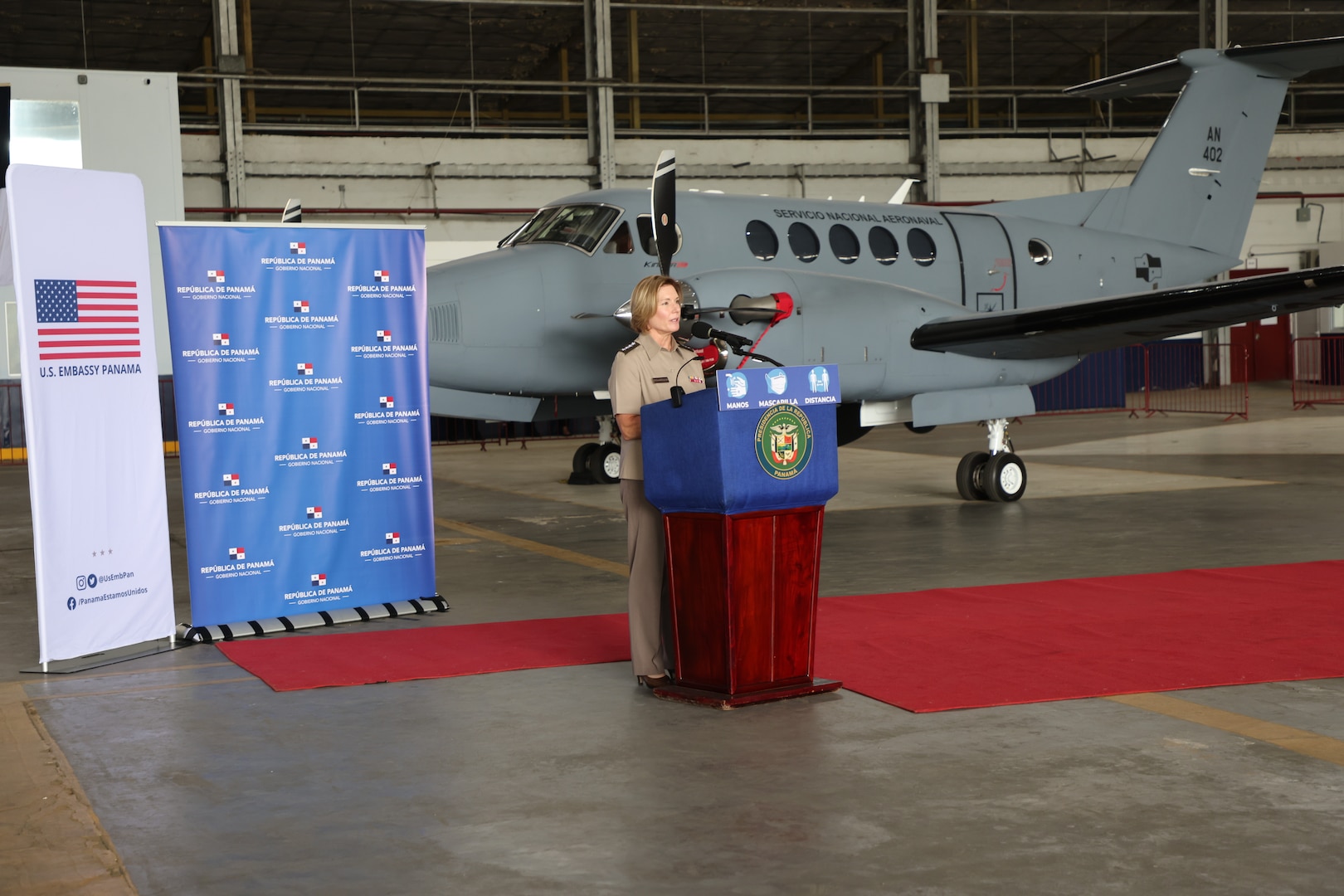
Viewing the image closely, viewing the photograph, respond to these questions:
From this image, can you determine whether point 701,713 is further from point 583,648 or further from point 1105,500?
point 1105,500

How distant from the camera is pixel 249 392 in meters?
7.03

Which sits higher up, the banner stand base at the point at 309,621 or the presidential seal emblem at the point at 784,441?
the presidential seal emblem at the point at 784,441

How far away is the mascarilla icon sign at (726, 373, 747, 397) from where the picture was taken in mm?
4926

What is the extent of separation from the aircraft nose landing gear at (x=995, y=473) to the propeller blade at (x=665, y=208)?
5.08 meters

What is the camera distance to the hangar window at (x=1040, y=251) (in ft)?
49.3

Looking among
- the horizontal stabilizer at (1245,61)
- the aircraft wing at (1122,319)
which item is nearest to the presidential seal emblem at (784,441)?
the aircraft wing at (1122,319)

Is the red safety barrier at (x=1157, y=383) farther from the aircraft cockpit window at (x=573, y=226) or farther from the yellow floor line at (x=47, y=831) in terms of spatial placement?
the yellow floor line at (x=47, y=831)

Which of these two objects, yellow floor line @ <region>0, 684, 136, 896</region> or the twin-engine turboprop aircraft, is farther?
the twin-engine turboprop aircraft

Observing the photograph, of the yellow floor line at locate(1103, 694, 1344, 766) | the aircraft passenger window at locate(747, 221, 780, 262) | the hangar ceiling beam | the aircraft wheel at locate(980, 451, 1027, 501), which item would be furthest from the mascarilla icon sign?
the hangar ceiling beam

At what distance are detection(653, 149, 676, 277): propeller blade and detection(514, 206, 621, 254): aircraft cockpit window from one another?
357 centimetres

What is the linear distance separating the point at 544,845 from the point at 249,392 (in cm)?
417

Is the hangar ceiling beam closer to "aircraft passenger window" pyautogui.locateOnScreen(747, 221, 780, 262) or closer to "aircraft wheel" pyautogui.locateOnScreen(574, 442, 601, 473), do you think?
"aircraft wheel" pyautogui.locateOnScreen(574, 442, 601, 473)

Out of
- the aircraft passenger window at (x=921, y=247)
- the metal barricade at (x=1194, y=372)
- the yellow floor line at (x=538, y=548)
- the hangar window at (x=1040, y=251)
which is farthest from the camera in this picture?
the metal barricade at (x=1194, y=372)

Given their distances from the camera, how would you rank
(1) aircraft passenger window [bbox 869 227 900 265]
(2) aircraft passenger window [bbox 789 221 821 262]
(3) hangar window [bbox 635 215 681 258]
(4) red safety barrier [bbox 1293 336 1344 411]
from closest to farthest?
(3) hangar window [bbox 635 215 681 258] < (2) aircraft passenger window [bbox 789 221 821 262] < (1) aircraft passenger window [bbox 869 227 900 265] < (4) red safety barrier [bbox 1293 336 1344 411]
